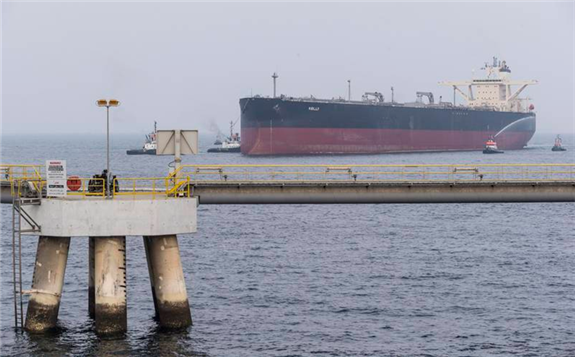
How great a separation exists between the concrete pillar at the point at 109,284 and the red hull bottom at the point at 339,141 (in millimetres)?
118101

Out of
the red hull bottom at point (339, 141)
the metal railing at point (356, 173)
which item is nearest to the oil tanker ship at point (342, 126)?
the red hull bottom at point (339, 141)

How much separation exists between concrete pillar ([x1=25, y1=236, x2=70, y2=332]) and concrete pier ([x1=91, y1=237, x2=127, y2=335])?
61.3 inches

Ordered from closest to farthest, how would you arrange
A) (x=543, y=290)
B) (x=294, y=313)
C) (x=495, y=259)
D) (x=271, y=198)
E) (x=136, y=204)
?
1. (x=136, y=204)
2. (x=271, y=198)
3. (x=294, y=313)
4. (x=543, y=290)
5. (x=495, y=259)

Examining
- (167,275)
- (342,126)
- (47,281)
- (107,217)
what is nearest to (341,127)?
(342,126)

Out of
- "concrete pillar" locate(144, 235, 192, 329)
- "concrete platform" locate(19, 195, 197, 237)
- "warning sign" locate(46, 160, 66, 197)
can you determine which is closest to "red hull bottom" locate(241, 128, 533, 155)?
"warning sign" locate(46, 160, 66, 197)

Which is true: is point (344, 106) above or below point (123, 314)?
above

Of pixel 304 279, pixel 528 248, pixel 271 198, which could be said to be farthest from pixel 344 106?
pixel 271 198

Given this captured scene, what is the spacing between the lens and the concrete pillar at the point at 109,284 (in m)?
35.2

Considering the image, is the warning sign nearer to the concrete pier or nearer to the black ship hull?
the concrete pier

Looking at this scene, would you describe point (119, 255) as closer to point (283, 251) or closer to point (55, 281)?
point (55, 281)

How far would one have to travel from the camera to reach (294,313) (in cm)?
4234

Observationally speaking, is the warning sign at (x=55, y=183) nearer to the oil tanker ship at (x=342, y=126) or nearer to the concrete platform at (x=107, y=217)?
the concrete platform at (x=107, y=217)

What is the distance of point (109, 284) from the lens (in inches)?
1385

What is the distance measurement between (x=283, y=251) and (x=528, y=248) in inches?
690
